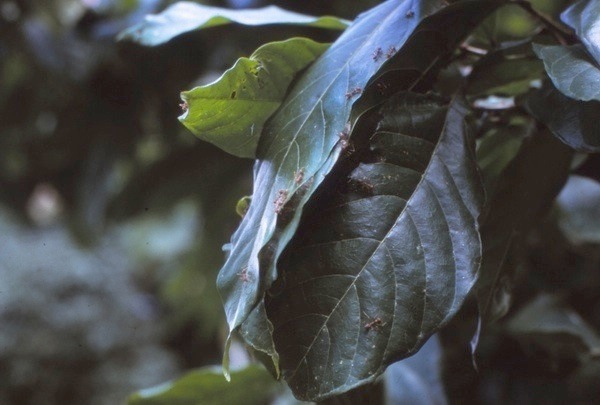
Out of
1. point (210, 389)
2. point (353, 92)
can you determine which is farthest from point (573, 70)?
point (210, 389)

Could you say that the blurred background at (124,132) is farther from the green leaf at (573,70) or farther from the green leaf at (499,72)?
the green leaf at (573,70)

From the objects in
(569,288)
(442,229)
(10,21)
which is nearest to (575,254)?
(569,288)

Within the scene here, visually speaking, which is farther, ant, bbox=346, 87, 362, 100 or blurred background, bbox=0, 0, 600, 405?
blurred background, bbox=0, 0, 600, 405

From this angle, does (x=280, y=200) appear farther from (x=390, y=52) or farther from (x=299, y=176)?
(x=390, y=52)

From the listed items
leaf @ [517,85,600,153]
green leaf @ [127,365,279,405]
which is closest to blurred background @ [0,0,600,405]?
green leaf @ [127,365,279,405]

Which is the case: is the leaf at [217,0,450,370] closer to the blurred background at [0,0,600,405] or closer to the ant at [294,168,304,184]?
the ant at [294,168,304,184]

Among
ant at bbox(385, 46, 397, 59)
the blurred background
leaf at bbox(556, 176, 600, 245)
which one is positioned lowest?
the blurred background

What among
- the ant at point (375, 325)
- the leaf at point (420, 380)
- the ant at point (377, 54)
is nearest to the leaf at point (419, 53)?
the ant at point (377, 54)
